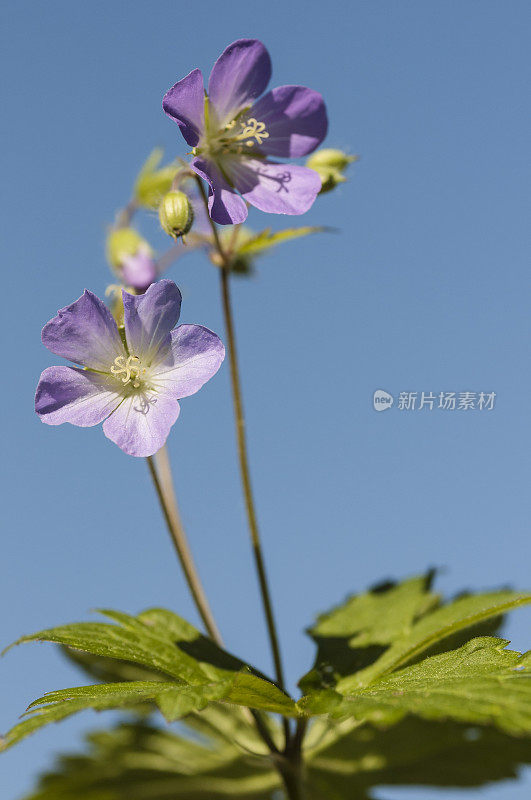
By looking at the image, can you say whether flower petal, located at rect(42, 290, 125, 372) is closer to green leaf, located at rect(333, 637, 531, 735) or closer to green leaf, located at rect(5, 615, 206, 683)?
green leaf, located at rect(5, 615, 206, 683)

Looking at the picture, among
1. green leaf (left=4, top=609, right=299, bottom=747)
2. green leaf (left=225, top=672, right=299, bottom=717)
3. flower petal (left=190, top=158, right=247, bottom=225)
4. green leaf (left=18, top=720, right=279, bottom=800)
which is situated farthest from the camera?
green leaf (left=18, top=720, right=279, bottom=800)

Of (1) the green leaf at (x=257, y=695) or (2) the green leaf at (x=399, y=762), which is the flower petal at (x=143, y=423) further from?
(2) the green leaf at (x=399, y=762)

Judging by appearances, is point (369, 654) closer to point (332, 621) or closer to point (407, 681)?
point (332, 621)

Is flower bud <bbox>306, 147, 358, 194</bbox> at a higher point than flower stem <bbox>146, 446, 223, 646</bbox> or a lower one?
higher

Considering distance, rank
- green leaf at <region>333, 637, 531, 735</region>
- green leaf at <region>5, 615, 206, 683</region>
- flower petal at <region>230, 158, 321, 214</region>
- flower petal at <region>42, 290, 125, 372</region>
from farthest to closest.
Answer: flower petal at <region>230, 158, 321, 214</region>, flower petal at <region>42, 290, 125, 372</region>, green leaf at <region>5, 615, 206, 683</region>, green leaf at <region>333, 637, 531, 735</region>

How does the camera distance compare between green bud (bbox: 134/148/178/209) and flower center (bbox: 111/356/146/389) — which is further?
green bud (bbox: 134/148/178/209)

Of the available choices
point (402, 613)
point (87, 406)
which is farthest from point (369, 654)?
point (87, 406)

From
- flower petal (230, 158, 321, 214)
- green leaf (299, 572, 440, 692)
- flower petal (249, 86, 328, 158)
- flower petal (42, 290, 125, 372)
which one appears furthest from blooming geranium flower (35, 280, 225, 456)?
green leaf (299, 572, 440, 692)
